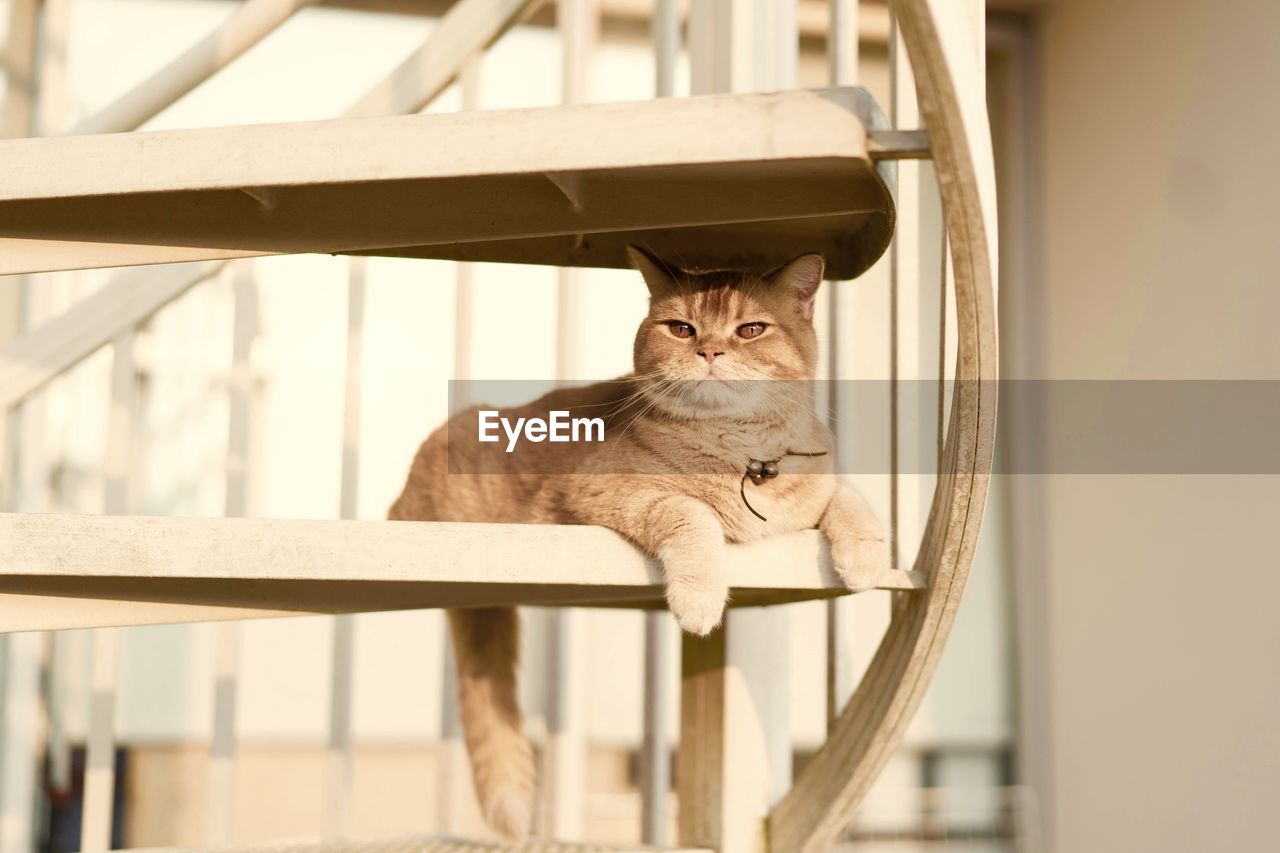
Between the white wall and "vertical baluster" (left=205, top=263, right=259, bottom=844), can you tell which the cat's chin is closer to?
"vertical baluster" (left=205, top=263, right=259, bottom=844)

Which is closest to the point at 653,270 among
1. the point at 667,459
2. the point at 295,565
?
the point at 667,459

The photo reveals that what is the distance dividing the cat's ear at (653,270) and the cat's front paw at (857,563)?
435 millimetres

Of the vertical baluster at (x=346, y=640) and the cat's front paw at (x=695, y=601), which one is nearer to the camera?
the cat's front paw at (x=695, y=601)

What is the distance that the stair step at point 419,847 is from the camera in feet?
3.80

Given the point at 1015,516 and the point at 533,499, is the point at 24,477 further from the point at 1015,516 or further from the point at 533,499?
the point at 1015,516

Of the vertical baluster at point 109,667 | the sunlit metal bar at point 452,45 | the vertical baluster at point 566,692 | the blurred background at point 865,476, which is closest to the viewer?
the vertical baluster at point 109,667

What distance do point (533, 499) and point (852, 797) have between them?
534 mm

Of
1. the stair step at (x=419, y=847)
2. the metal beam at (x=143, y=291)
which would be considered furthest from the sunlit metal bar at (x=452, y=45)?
the stair step at (x=419, y=847)

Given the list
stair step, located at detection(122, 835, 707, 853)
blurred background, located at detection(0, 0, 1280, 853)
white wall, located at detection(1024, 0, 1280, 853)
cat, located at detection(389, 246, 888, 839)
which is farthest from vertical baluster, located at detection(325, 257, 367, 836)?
white wall, located at detection(1024, 0, 1280, 853)

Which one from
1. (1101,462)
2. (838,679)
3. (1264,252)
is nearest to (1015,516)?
(1101,462)

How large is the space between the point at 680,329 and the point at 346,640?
2.11 ft

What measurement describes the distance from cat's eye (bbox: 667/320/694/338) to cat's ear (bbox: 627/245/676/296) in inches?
1.7

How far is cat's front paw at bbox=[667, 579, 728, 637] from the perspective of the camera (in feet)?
3.25

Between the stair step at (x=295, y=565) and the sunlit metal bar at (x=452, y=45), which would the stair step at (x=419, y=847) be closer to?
the stair step at (x=295, y=565)
